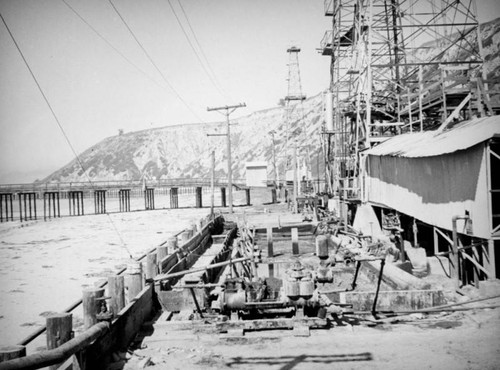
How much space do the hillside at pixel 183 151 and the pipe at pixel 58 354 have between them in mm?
127471

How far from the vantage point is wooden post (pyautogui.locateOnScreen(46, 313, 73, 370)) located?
20.4ft

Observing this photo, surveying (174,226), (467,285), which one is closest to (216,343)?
(467,285)

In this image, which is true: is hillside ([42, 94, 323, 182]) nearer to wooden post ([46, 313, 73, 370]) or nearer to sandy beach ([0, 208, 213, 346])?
sandy beach ([0, 208, 213, 346])

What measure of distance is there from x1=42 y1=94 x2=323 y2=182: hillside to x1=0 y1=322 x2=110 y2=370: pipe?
12747 cm

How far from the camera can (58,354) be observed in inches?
197

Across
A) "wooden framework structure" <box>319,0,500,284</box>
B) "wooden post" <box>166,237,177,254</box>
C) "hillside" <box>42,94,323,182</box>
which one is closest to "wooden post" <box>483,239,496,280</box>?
"wooden framework structure" <box>319,0,500,284</box>

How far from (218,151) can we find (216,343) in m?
162

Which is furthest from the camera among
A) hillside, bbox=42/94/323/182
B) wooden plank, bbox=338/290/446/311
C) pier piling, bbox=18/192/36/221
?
hillside, bbox=42/94/323/182

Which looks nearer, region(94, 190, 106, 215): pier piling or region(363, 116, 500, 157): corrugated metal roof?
region(363, 116, 500, 157): corrugated metal roof

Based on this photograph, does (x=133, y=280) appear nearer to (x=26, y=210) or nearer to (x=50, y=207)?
(x=26, y=210)

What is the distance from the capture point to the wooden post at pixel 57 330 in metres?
6.21

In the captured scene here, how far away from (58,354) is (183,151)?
177 m

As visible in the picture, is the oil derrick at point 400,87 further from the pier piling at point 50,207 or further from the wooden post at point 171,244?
the pier piling at point 50,207

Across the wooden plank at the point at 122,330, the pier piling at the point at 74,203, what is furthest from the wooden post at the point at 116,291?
the pier piling at the point at 74,203
